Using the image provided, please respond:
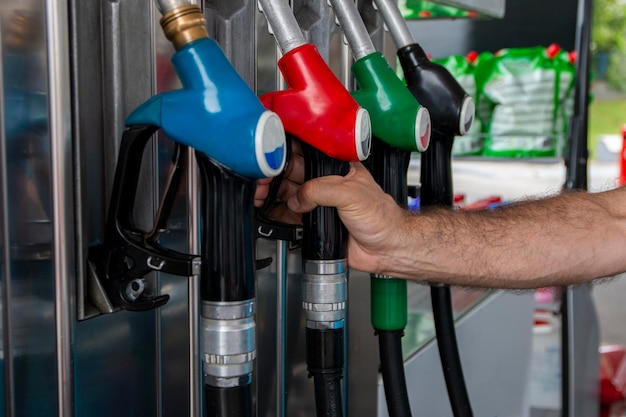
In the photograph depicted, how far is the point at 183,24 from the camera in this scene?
48 centimetres

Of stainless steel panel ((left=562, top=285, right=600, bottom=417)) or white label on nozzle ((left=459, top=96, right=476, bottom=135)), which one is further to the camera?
stainless steel panel ((left=562, top=285, right=600, bottom=417))

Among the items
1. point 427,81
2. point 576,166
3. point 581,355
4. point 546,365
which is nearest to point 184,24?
point 427,81

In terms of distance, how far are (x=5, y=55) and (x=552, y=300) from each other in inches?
111

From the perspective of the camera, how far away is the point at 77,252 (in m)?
0.59

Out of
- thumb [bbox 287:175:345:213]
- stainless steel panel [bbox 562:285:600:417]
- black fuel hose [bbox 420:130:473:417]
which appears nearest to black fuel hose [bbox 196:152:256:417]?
thumb [bbox 287:175:345:213]

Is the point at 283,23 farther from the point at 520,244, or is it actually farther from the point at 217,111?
the point at 520,244

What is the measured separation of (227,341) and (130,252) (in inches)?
4.3

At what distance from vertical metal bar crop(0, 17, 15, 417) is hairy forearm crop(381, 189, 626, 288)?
344mm

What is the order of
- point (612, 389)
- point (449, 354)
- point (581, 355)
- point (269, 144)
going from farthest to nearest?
point (612, 389) → point (581, 355) → point (449, 354) → point (269, 144)

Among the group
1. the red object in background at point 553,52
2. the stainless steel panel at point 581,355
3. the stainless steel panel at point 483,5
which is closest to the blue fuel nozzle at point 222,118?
the stainless steel panel at point 483,5

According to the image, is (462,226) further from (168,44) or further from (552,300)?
(552,300)

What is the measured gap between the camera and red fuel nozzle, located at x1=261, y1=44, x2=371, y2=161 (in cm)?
57

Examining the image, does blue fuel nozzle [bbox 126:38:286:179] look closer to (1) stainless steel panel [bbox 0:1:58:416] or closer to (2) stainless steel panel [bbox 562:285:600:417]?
(1) stainless steel panel [bbox 0:1:58:416]

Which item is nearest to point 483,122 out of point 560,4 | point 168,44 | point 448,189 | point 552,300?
point 560,4
